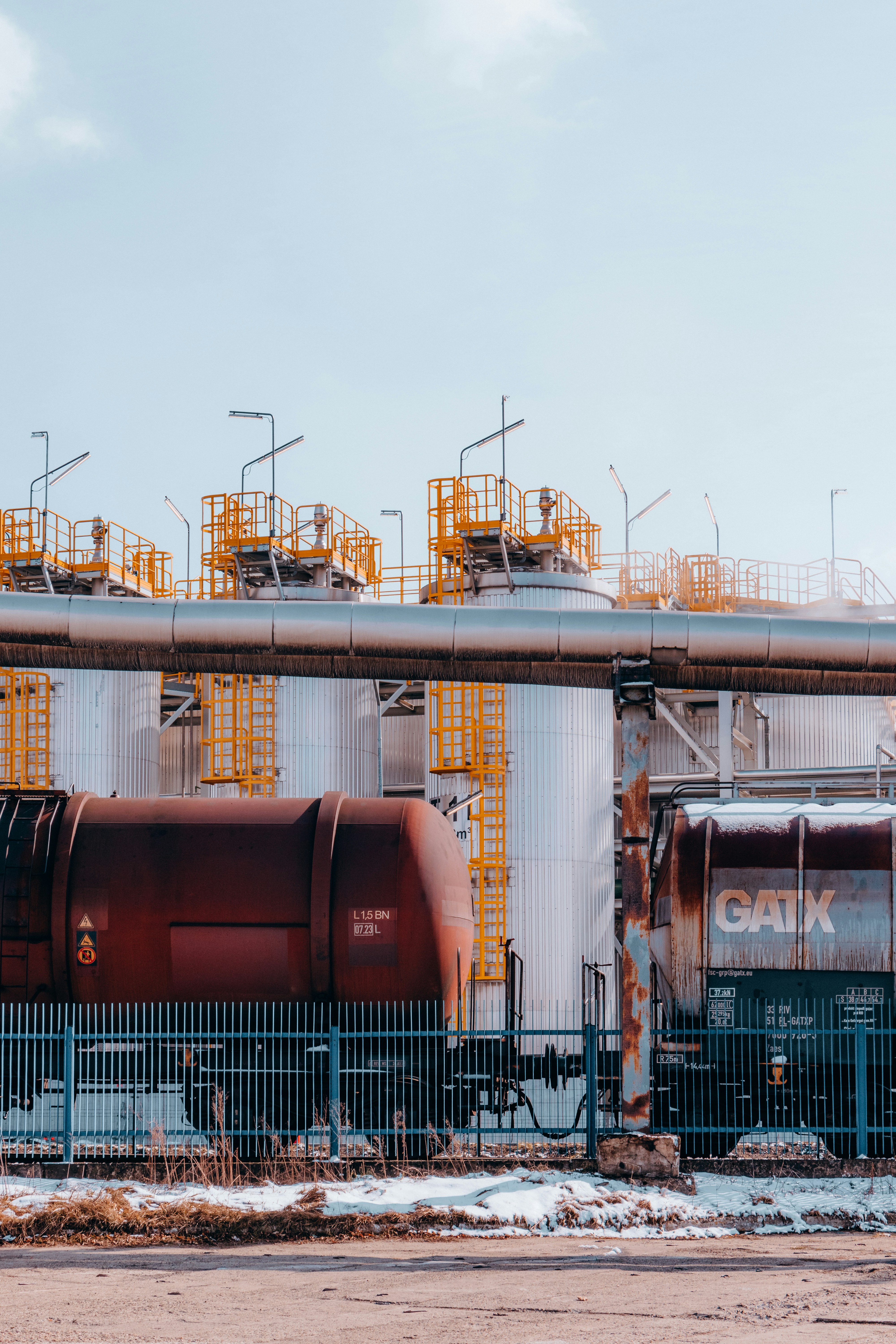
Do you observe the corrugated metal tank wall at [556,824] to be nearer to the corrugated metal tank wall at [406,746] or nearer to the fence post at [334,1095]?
the corrugated metal tank wall at [406,746]

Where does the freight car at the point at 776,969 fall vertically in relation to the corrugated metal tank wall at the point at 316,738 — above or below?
below

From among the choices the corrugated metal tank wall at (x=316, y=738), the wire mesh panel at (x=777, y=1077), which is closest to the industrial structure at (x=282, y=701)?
the corrugated metal tank wall at (x=316, y=738)

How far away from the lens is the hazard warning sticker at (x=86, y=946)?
14930 millimetres

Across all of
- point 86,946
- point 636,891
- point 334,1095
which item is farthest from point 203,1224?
point 636,891

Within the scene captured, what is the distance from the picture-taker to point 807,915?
15586 mm

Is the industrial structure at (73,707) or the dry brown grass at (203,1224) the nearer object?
the dry brown grass at (203,1224)

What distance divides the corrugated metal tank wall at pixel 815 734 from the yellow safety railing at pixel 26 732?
13102mm

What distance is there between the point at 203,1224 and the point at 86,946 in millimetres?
4050

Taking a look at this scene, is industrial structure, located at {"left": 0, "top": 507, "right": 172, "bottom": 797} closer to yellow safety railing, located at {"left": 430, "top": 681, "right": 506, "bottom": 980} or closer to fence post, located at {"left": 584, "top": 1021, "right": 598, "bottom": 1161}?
yellow safety railing, located at {"left": 430, "top": 681, "right": 506, "bottom": 980}

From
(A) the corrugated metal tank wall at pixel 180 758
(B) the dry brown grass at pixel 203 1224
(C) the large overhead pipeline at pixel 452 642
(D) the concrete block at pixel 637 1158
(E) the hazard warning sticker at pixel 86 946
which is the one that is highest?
(C) the large overhead pipeline at pixel 452 642

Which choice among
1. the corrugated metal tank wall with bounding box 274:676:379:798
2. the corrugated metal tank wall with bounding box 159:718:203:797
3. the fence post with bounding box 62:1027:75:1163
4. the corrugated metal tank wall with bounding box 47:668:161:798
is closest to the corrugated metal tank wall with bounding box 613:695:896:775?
the corrugated metal tank wall with bounding box 274:676:379:798

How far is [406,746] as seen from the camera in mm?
32656

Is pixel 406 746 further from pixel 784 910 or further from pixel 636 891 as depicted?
pixel 636 891

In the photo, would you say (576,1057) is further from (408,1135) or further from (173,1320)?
(173,1320)
